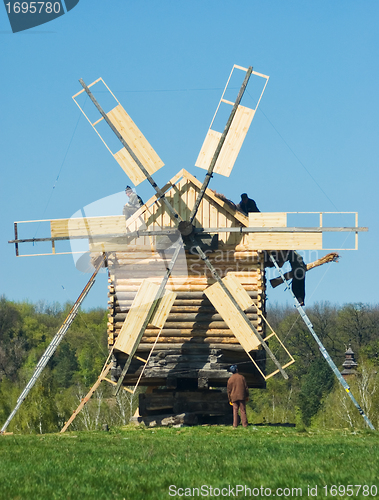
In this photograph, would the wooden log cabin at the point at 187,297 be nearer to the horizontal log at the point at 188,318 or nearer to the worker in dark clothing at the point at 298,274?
the horizontal log at the point at 188,318

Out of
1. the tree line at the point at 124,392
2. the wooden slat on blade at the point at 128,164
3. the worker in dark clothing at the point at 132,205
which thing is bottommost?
the tree line at the point at 124,392

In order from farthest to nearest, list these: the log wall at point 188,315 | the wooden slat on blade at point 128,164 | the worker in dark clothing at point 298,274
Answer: the worker in dark clothing at point 298,274 → the wooden slat on blade at point 128,164 → the log wall at point 188,315

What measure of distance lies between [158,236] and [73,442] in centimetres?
825

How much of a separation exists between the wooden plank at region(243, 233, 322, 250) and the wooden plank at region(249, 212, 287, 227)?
267 mm

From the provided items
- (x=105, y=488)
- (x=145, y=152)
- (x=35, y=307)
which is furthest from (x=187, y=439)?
(x=35, y=307)

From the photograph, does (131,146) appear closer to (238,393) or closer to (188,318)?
(188,318)

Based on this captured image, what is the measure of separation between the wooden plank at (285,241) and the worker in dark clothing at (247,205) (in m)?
1.30

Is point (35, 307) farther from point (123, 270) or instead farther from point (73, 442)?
point (73, 442)

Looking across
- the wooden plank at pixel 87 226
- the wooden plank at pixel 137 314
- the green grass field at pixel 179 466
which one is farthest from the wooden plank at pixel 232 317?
the green grass field at pixel 179 466

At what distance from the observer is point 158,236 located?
21.6 m

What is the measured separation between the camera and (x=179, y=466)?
10.5 m

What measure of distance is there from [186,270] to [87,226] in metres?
2.91

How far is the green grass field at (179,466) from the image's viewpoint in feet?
29.6

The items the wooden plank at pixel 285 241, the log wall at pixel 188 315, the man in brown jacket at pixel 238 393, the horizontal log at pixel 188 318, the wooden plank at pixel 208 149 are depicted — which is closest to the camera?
the man in brown jacket at pixel 238 393
